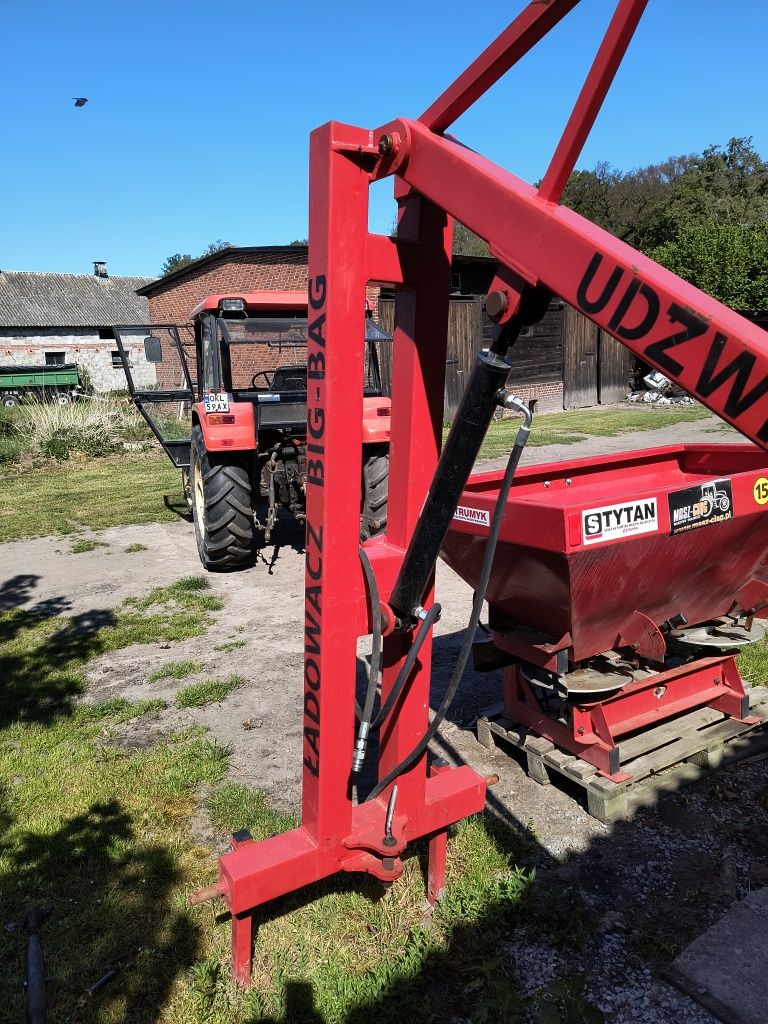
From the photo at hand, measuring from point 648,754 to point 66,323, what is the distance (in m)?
38.2

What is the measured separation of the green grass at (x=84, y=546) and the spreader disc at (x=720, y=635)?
616 cm

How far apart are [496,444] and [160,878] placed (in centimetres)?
1229

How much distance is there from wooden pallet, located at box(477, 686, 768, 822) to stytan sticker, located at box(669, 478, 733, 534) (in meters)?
1.04

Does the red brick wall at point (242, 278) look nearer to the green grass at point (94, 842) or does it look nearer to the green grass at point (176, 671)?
the green grass at point (176, 671)

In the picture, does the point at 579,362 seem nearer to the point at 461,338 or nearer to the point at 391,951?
the point at 461,338

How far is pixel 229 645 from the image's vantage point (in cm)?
515

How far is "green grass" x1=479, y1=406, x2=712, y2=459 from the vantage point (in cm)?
1459

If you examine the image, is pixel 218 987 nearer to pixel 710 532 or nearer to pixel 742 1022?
pixel 742 1022

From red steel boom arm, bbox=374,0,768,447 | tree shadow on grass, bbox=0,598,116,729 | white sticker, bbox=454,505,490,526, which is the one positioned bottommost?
tree shadow on grass, bbox=0,598,116,729

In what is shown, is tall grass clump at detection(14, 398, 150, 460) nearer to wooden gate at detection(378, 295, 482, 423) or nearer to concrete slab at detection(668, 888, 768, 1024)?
wooden gate at detection(378, 295, 482, 423)

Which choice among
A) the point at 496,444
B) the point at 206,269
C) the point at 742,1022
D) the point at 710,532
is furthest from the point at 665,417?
the point at 742,1022

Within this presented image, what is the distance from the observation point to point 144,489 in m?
11.1

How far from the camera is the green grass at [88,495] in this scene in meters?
9.05

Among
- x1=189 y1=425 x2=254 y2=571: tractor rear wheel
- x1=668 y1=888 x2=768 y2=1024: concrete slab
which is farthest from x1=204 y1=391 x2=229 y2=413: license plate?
x1=668 y1=888 x2=768 y2=1024: concrete slab
